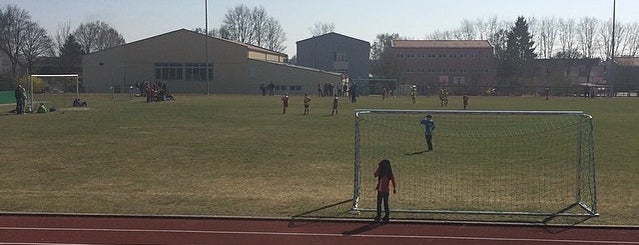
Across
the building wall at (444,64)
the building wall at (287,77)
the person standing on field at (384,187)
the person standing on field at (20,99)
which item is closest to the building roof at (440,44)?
the building wall at (444,64)

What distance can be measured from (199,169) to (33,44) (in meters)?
89.8

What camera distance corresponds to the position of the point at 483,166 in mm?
16766

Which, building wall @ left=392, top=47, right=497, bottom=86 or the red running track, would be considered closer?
the red running track

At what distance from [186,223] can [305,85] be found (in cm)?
6778

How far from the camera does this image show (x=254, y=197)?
13.0 m

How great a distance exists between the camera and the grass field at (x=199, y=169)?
12188 mm

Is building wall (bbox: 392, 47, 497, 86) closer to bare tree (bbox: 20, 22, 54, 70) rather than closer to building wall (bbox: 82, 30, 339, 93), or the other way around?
building wall (bbox: 82, 30, 339, 93)

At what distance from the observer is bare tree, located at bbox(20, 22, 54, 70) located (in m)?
95.2

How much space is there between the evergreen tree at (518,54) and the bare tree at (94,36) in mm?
70011

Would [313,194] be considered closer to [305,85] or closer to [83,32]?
[305,85]

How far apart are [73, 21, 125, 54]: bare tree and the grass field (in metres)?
94.4

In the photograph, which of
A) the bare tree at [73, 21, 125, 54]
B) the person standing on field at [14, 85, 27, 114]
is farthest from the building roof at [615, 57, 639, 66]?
the person standing on field at [14, 85, 27, 114]

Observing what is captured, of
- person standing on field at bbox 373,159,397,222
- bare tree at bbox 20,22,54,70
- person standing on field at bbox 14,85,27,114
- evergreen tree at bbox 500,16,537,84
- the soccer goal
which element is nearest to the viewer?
person standing on field at bbox 373,159,397,222

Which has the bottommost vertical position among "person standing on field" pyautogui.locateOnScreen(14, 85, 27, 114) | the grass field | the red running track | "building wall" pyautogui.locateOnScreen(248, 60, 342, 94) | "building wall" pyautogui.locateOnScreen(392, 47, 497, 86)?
the red running track
